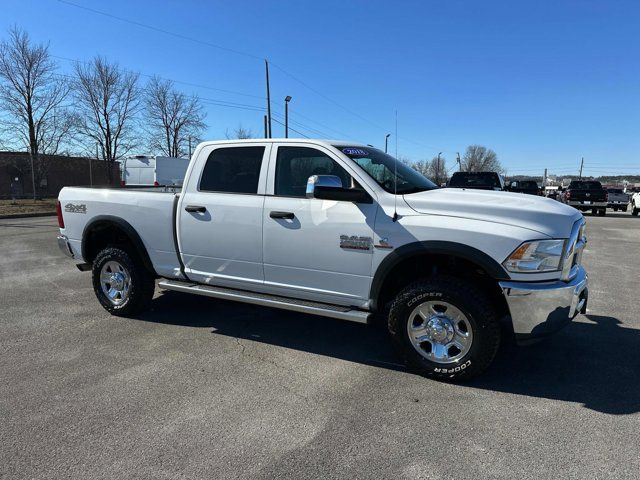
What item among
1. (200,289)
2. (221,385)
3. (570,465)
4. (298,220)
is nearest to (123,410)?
(221,385)

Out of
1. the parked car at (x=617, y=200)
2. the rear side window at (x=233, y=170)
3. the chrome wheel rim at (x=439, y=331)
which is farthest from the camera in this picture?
the parked car at (x=617, y=200)

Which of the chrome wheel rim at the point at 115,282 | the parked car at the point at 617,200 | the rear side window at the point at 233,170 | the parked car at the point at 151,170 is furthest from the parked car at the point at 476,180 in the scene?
the parked car at the point at 617,200

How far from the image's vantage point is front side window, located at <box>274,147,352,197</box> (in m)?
4.27

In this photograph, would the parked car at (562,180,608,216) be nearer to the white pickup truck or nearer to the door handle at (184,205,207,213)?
the white pickup truck

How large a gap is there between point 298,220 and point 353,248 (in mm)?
586

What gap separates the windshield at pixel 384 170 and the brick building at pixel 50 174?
1404 inches

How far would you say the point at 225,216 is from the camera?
452 centimetres

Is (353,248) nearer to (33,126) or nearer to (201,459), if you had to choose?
(201,459)

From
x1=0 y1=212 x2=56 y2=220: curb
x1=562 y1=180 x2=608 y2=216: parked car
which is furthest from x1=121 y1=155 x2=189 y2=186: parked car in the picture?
x1=562 y1=180 x2=608 y2=216: parked car

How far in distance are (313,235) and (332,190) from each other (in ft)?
1.58

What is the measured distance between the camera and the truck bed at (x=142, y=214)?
4.92m

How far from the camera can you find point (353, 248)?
3.91 meters

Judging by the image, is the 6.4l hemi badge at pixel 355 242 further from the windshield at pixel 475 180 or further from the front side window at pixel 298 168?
the windshield at pixel 475 180

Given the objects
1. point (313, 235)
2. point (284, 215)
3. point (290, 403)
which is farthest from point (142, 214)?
point (290, 403)
